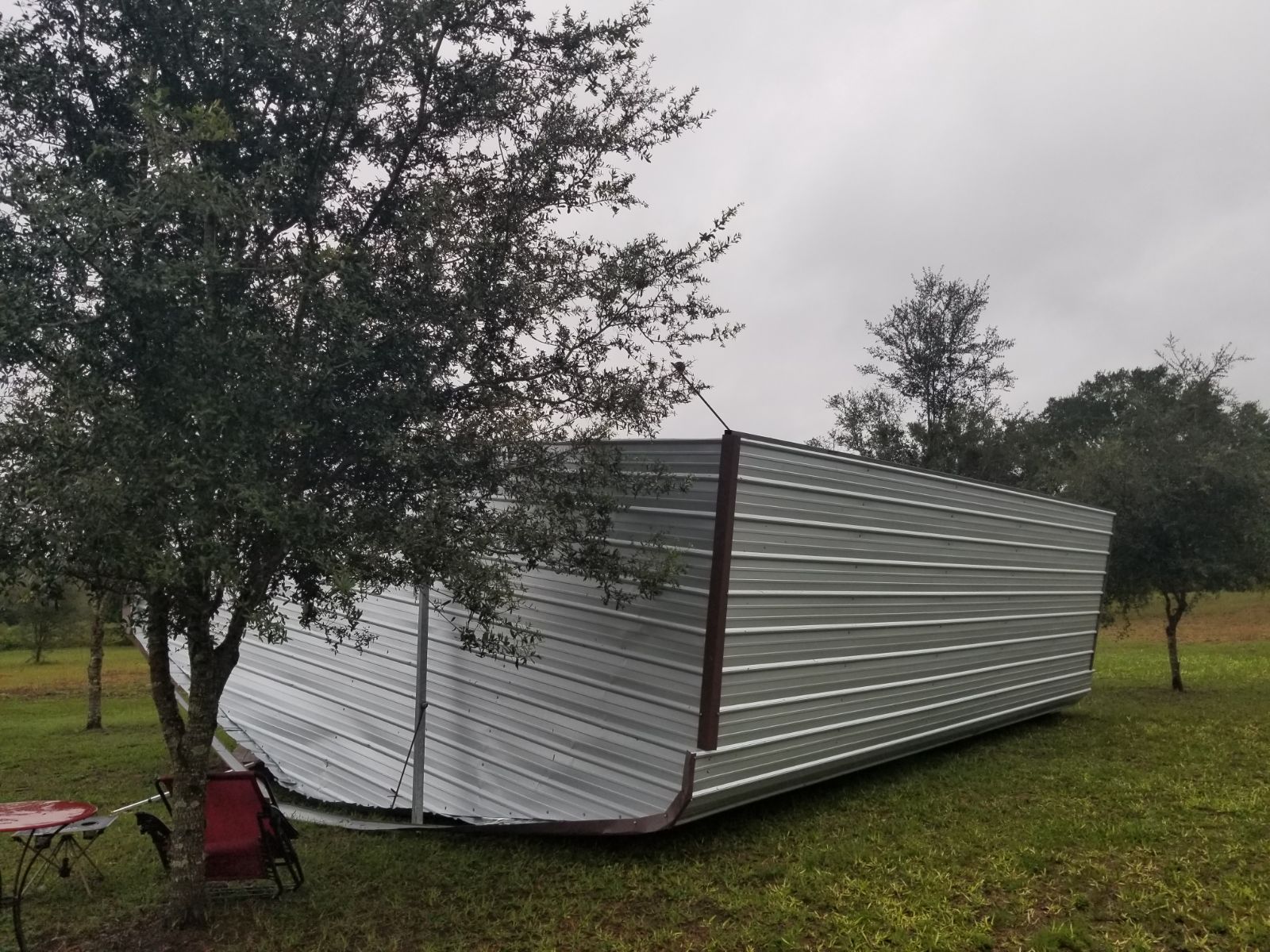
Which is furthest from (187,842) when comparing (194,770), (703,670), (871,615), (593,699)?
(871,615)

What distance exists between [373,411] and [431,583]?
101 cm

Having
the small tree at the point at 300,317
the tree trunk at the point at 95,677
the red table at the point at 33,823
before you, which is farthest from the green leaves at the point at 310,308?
the tree trunk at the point at 95,677

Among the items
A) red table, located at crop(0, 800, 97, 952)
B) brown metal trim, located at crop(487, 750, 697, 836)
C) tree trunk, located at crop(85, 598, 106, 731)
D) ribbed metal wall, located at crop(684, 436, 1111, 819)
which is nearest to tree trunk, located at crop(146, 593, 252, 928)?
red table, located at crop(0, 800, 97, 952)

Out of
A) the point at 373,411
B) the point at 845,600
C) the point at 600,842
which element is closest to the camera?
the point at 373,411

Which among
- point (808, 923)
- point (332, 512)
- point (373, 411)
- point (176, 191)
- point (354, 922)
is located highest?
point (176, 191)

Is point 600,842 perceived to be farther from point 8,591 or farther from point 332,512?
point 8,591

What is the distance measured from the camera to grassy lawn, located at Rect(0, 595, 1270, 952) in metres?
5.24

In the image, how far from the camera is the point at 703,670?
19.7 feet

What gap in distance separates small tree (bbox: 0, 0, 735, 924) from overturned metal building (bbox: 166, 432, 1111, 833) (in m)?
0.48

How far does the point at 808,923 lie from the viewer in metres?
5.35

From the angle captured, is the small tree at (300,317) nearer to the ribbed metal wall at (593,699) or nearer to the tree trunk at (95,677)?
the ribbed metal wall at (593,699)

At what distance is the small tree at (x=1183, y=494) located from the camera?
46.7ft

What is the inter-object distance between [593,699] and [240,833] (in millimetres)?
2485

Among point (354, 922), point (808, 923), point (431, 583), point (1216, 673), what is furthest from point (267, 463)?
point (1216, 673)
